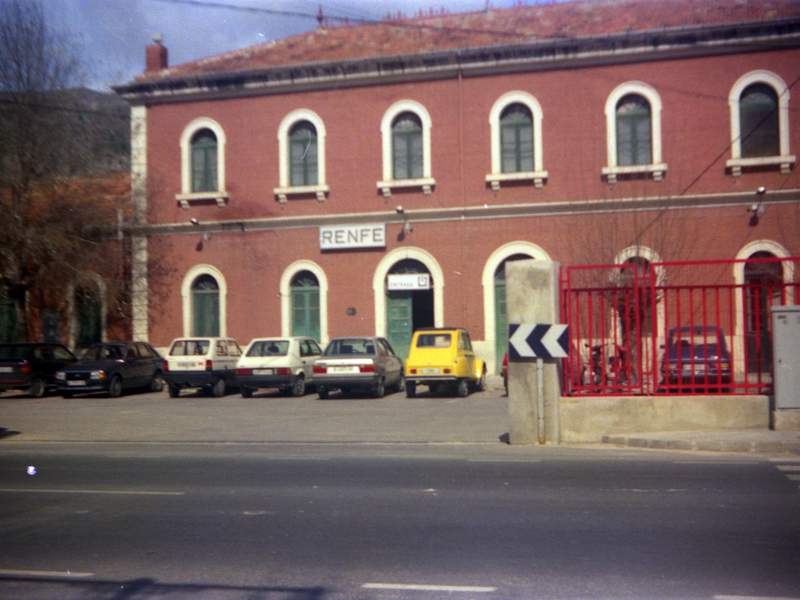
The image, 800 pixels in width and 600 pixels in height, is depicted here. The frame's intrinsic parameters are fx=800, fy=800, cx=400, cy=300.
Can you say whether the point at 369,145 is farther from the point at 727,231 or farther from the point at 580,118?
the point at 727,231

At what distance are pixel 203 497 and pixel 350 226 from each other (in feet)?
60.8

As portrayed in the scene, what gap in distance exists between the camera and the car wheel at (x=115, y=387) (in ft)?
73.7

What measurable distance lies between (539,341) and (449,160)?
14.6m

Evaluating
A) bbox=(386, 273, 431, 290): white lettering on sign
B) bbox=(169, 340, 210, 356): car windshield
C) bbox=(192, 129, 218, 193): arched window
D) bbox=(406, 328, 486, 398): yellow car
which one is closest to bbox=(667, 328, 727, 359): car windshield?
bbox=(406, 328, 486, 398): yellow car

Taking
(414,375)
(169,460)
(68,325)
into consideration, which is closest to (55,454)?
(169,460)

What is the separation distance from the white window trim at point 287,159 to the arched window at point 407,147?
241 centimetres

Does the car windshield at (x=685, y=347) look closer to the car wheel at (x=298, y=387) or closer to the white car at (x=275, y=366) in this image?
the white car at (x=275, y=366)

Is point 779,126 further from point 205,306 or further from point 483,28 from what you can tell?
point 205,306

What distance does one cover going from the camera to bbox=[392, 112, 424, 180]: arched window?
25.7 meters

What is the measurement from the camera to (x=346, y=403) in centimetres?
1995

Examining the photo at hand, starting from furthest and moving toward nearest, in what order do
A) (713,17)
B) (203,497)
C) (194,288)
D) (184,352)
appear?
(194,288), (713,17), (184,352), (203,497)

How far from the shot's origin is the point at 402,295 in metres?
26.0

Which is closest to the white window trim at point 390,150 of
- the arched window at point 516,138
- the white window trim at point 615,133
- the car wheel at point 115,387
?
the arched window at point 516,138

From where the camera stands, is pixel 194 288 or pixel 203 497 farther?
pixel 194 288
